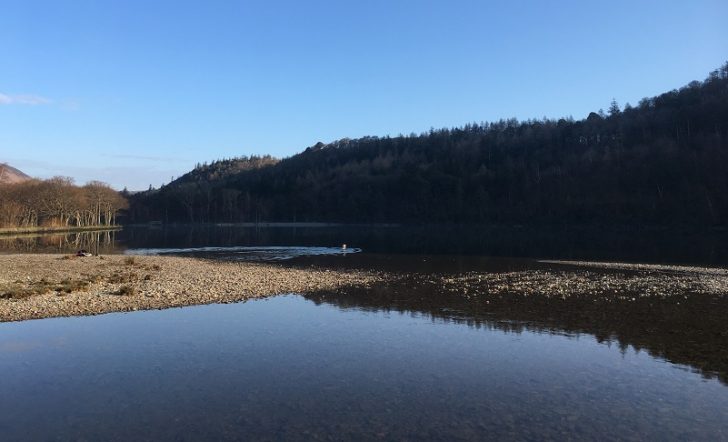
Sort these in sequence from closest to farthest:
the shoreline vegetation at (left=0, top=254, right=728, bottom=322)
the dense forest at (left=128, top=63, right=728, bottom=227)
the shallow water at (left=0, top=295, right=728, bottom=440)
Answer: the shallow water at (left=0, top=295, right=728, bottom=440) → the shoreline vegetation at (left=0, top=254, right=728, bottom=322) → the dense forest at (left=128, top=63, right=728, bottom=227)

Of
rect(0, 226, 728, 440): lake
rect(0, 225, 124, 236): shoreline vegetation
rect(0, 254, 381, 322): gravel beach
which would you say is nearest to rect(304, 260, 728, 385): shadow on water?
rect(0, 226, 728, 440): lake

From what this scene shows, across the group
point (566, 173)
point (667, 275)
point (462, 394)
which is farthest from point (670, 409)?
point (566, 173)

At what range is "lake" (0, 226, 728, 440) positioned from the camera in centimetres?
1030

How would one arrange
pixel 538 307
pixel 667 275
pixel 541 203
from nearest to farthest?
pixel 538 307, pixel 667 275, pixel 541 203

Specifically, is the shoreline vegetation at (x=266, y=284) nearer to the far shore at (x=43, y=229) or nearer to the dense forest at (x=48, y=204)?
the far shore at (x=43, y=229)

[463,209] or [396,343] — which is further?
[463,209]

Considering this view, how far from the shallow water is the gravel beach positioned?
231 cm

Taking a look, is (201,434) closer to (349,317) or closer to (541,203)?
(349,317)

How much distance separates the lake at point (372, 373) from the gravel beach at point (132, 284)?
1.79 metres

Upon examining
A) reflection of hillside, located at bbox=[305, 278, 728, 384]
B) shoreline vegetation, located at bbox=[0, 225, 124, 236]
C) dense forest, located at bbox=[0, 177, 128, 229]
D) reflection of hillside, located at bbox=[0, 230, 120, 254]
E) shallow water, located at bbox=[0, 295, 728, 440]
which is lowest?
shallow water, located at bbox=[0, 295, 728, 440]

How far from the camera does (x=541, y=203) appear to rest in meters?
143

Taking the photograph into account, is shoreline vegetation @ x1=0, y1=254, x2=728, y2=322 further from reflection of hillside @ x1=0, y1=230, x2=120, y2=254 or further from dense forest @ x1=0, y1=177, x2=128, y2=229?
dense forest @ x1=0, y1=177, x2=128, y2=229

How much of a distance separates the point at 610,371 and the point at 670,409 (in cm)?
287

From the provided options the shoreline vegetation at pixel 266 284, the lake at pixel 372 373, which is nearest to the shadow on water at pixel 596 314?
the lake at pixel 372 373
